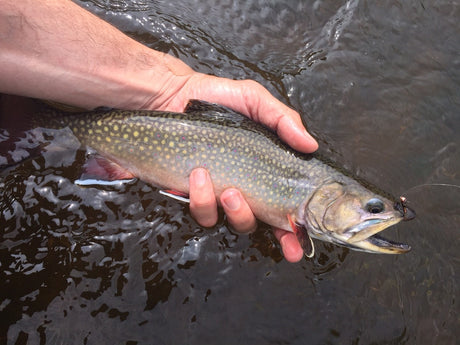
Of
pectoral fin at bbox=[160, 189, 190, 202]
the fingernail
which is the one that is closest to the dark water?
pectoral fin at bbox=[160, 189, 190, 202]

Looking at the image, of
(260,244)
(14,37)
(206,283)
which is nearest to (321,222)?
(260,244)

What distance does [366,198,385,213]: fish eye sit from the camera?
285cm

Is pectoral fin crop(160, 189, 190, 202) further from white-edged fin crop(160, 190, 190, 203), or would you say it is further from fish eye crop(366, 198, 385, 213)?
fish eye crop(366, 198, 385, 213)

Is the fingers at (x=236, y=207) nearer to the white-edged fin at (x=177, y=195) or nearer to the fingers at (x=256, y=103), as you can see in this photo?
the white-edged fin at (x=177, y=195)

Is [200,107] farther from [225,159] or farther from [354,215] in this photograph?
[354,215]

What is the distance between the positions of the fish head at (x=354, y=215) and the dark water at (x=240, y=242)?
0.66 metres

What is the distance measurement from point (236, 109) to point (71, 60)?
150cm

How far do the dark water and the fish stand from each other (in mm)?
349

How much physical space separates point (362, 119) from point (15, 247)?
12.3ft

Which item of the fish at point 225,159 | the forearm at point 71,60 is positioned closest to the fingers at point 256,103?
the fish at point 225,159

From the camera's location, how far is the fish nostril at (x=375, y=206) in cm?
285

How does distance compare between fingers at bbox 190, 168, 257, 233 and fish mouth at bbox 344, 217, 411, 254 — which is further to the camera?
fingers at bbox 190, 168, 257, 233

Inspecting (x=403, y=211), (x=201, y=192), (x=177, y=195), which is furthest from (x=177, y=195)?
(x=403, y=211)

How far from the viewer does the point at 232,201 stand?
119 inches
